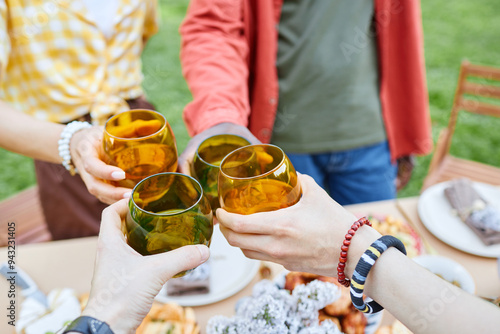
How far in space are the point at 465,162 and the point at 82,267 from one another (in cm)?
211

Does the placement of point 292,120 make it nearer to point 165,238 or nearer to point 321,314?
point 321,314

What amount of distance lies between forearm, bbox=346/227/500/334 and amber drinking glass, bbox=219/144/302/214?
0.17m

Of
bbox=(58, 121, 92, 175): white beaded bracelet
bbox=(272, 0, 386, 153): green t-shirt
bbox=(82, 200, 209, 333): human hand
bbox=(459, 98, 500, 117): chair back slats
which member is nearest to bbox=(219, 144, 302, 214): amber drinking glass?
bbox=(82, 200, 209, 333): human hand

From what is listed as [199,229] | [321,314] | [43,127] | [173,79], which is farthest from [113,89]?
[173,79]

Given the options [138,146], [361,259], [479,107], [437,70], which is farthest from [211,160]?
[437,70]

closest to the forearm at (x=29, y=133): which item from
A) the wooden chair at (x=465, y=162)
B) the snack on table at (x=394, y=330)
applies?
the snack on table at (x=394, y=330)

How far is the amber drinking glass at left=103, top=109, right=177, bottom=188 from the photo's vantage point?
0.93 meters

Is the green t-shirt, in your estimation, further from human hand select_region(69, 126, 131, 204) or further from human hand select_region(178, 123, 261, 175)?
human hand select_region(69, 126, 131, 204)

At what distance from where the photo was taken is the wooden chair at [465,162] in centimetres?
231

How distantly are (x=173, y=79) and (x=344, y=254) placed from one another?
4103 millimetres

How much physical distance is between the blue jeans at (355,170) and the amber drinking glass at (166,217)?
104cm

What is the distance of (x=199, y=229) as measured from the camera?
810 millimetres

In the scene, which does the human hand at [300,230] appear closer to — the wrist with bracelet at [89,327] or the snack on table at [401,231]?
the wrist with bracelet at [89,327]

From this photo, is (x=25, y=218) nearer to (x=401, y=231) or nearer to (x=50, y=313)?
(x=50, y=313)
